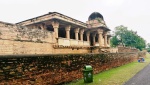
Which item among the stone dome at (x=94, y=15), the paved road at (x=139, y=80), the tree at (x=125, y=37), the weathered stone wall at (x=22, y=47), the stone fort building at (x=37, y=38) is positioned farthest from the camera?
the tree at (x=125, y=37)

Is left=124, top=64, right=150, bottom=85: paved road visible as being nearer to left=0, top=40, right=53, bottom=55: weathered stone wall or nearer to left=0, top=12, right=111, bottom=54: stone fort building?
left=0, top=12, right=111, bottom=54: stone fort building

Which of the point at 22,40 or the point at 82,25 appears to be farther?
the point at 82,25

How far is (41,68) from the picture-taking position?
766 cm

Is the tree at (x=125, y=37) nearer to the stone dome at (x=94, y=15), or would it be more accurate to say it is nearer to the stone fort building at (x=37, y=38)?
the stone dome at (x=94, y=15)

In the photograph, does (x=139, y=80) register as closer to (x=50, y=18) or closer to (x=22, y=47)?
(x=22, y=47)

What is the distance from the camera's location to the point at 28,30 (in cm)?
1196

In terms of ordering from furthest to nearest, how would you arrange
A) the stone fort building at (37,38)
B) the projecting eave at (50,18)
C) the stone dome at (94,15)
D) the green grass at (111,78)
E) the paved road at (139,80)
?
the stone dome at (94,15)
the projecting eave at (50,18)
the stone fort building at (37,38)
the green grass at (111,78)
the paved road at (139,80)

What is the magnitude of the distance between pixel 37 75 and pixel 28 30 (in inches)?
211

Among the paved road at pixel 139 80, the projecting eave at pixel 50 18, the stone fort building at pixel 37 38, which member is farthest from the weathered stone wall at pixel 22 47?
the paved road at pixel 139 80

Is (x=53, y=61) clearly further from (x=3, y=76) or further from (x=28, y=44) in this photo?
(x=28, y=44)

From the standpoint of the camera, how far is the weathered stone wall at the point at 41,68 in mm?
6168

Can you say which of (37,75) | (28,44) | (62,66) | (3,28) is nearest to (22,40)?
(28,44)

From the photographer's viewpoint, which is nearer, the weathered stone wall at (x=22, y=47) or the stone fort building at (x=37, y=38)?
the weathered stone wall at (x=22, y=47)

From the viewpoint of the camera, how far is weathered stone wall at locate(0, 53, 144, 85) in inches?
243
